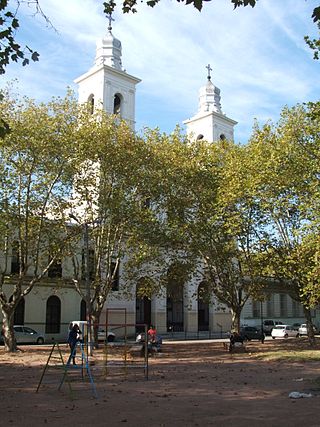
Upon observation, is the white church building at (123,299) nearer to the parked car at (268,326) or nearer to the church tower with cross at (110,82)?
the church tower with cross at (110,82)

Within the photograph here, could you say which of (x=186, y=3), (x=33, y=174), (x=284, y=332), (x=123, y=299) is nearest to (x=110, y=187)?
(x=33, y=174)

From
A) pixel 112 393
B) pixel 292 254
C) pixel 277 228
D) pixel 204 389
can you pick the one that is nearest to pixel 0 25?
pixel 112 393

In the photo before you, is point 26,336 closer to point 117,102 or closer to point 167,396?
point 117,102

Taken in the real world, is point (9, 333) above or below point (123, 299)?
below

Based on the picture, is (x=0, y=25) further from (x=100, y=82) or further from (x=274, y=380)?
(x=100, y=82)

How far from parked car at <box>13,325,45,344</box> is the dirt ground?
15.2 meters

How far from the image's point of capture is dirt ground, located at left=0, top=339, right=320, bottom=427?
995 centimetres

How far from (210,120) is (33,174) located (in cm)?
3494

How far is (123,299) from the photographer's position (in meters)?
46.4

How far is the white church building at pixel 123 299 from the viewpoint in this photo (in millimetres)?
41219

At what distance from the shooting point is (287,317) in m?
67.2

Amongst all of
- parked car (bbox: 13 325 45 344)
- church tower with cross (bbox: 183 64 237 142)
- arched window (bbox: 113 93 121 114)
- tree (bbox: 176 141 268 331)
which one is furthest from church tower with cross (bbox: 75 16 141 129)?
parked car (bbox: 13 325 45 344)

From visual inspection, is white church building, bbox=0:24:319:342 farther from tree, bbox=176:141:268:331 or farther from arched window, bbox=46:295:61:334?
tree, bbox=176:141:268:331

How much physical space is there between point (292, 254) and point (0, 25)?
2202 centimetres
